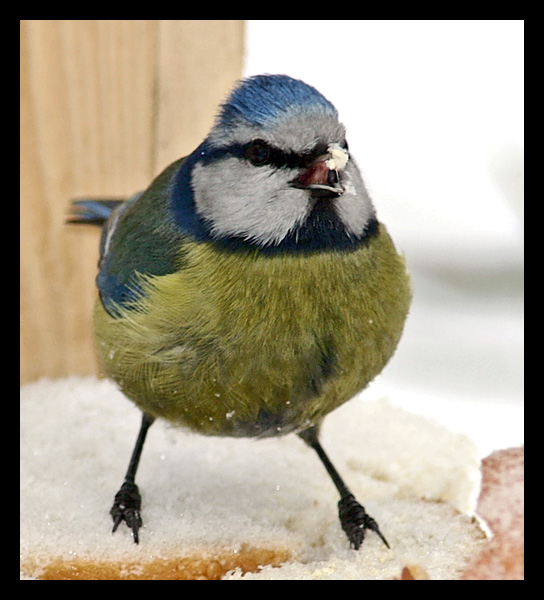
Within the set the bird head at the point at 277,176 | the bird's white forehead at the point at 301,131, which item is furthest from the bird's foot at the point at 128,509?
the bird's white forehead at the point at 301,131

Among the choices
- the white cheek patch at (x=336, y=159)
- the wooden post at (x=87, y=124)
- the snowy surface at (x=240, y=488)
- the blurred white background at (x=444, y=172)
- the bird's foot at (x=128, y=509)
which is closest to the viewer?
the white cheek patch at (x=336, y=159)

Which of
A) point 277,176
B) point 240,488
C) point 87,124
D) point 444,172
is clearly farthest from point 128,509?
point 444,172

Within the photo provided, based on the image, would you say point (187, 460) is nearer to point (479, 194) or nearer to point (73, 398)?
point (73, 398)

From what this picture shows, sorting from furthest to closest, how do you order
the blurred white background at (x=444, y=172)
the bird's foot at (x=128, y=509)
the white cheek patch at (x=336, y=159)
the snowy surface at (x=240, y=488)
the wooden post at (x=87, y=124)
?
the wooden post at (x=87, y=124) < the blurred white background at (x=444, y=172) < the bird's foot at (x=128, y=509) < the snowy surface at (x=240, y=488) < the white cheek patch at (x=336, y=159)

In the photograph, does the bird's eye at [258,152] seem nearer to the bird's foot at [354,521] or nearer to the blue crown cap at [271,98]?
the blue crown cap at [271,98]
